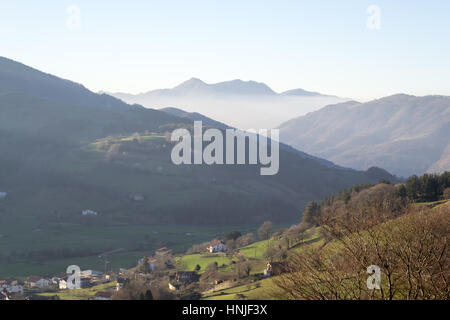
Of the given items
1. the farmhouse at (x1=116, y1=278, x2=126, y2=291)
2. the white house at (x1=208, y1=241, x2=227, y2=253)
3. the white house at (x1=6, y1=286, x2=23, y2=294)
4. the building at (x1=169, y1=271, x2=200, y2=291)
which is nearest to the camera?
the building at (x1=169, y1=271, x2=200, y2=291)

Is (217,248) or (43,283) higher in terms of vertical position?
(217,248)

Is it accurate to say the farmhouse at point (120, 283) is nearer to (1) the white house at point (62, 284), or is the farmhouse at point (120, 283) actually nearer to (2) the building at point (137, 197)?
(1) the white house at point (62, 284)

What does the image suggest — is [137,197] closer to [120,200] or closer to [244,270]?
Answer: [120,200]

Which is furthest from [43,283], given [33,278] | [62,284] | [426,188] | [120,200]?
[120,200]

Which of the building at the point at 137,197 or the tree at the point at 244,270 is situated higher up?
the building at the point at 137,197

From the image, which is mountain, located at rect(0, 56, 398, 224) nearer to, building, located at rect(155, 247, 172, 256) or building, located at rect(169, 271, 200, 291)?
building, located at rect(155, 247, 172, 256)

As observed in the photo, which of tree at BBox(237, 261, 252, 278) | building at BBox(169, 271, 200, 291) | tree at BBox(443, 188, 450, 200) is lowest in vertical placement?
building at BBox(169, 271, 200, 291)

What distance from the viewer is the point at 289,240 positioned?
6575 centimetres

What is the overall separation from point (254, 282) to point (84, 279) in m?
28.4

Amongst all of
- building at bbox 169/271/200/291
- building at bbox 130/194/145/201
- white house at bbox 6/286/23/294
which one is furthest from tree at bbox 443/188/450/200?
building at bbox 130/194/145/201

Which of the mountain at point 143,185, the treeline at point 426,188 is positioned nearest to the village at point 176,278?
the treeline at point 426,188

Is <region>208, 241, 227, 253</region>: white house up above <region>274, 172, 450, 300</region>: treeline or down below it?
below
